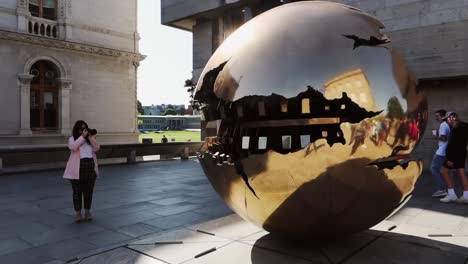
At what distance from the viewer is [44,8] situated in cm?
2395

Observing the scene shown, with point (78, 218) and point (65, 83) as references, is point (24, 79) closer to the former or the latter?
point (65, 83)

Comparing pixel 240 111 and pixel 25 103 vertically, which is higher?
pixel 25 103

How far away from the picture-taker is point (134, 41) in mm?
27953

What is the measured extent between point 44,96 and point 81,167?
19867 millimetres

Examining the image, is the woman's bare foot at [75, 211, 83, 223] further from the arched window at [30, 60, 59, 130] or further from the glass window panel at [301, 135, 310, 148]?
the arched window at [30, 60, 59, 130]

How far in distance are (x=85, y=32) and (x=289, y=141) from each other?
25092mm

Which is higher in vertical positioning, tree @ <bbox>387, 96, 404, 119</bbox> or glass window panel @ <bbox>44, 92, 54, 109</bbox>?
glass window panel @ <bbox>44, 92, 54, 109</bbox>

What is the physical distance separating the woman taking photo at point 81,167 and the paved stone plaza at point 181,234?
0.34 meters

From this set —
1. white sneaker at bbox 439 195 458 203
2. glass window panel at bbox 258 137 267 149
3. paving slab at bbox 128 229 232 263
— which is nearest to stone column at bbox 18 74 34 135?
paving slab at bbox 128 229 232 263

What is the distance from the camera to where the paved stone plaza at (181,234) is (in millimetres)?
4070

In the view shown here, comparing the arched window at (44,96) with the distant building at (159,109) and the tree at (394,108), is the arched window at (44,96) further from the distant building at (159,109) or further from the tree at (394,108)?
the distant building at (159,109)

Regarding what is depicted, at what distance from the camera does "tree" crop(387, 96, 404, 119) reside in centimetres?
343

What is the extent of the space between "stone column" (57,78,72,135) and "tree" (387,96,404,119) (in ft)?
77.3

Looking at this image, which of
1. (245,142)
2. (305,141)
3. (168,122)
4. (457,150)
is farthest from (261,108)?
(168,122)
